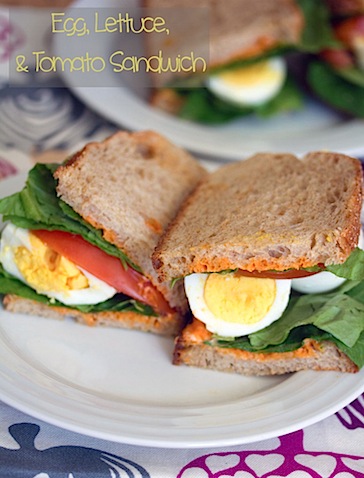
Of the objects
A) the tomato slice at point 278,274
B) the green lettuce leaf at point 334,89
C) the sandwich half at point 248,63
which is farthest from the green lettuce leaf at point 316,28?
the tomato slice at point 278,274

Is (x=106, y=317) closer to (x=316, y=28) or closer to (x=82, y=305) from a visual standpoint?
(x=82, y=305)

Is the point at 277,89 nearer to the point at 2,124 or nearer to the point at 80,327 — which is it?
the point at 2,124

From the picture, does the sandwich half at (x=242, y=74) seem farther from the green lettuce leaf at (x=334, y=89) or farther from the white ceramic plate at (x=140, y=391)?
the white ceramic plate at (x=140, y=391)

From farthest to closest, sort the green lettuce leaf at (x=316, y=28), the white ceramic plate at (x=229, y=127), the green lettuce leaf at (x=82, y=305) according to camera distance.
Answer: the green lettuce leaf at (x=316, y=28) < the white ceramic plate at (x=229, y=127) < the green lettuce leaf at (x=82, y=305)

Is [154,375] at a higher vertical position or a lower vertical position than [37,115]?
lower

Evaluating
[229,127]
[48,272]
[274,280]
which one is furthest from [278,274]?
[229,127]

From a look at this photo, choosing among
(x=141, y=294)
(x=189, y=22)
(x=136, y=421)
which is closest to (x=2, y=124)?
(x=189, y=22)

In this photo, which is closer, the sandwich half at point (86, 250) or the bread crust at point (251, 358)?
the bread crust at point (251, 358)
